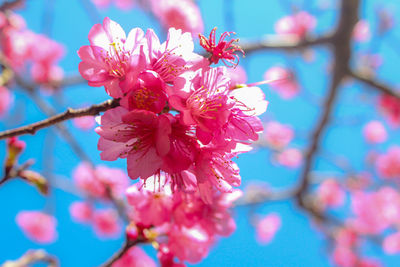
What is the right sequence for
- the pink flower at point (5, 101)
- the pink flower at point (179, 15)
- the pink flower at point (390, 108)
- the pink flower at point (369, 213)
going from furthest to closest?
the pink flower at point (369, 213)
the pink flower at point (5, 101)
the pink flower at point (390, 108)
the pink flower at point (179, 15)

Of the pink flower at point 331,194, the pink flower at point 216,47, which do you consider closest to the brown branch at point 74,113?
the pink flower at point 216,47

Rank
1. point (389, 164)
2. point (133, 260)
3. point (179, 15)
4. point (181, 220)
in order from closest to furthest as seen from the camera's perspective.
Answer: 1. point (181, 220)
2. point (133, 260)
3. point (179, 15)
4. point (389, 164)

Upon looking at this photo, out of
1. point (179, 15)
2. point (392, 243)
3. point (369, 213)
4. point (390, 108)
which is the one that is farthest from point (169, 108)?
point (369, 213)

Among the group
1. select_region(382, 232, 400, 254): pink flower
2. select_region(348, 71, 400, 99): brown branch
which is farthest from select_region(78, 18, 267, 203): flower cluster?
select_region(382, 232, 400, 254): pink flower

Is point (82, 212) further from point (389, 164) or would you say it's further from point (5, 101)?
point (389, 164)

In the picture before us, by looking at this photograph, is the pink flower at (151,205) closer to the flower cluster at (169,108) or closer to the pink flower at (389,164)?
the flower cluster at (169,108)

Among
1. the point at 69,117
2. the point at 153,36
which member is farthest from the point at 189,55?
the point at 69,117

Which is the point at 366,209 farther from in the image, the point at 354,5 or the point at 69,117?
the point at 69,117
